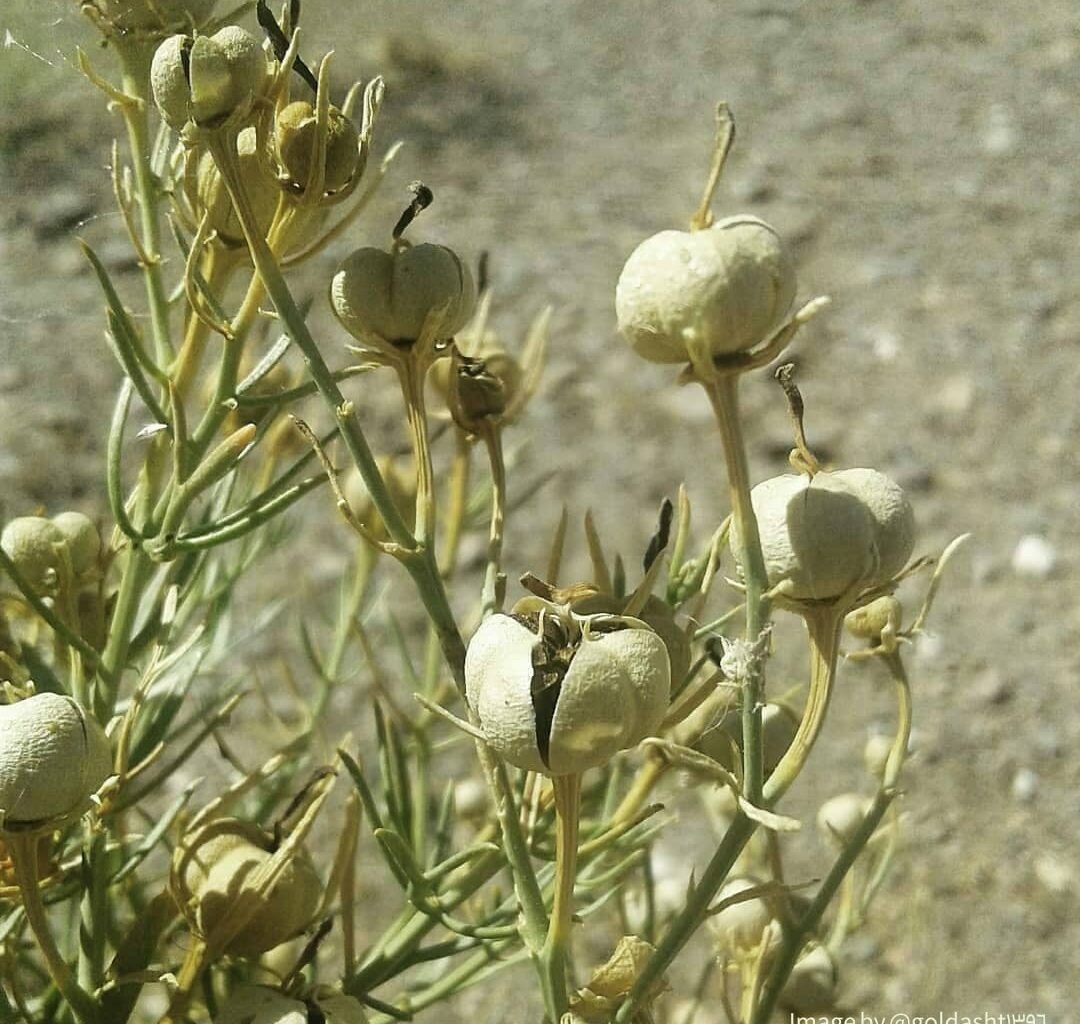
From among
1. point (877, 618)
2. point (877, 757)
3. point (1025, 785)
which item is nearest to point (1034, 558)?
point (1025, 785)

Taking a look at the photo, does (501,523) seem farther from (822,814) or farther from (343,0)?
(343,0)

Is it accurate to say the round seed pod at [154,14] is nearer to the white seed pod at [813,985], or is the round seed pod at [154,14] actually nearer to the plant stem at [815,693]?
the plant stem at [815,693]

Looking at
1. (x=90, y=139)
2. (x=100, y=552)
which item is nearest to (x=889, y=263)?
(x=90, y=139)

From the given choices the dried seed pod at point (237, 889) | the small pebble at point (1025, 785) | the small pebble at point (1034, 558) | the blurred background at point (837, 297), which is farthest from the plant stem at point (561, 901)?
the small pebble at point (1034, 558)

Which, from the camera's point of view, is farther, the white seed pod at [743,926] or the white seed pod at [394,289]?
the white seed pod at [743,926]

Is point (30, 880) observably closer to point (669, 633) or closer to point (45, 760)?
point (45, 760)
